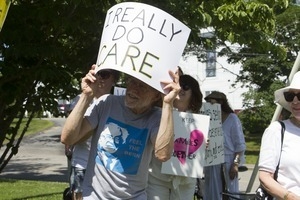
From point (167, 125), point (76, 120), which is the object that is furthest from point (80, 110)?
point (167, 125)

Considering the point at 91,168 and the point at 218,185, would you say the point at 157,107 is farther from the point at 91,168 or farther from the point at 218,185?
the point at 218,185

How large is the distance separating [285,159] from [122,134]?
0.97 metres

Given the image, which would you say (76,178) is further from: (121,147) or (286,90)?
(286,90)

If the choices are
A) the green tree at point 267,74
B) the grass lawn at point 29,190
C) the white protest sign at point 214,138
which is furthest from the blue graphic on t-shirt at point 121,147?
the green tree at point 267,74

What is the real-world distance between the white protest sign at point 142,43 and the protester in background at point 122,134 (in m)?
0.10

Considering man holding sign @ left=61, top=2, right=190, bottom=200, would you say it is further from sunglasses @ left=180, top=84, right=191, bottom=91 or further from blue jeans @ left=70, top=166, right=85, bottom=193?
blue jeans @ left=70, top=166, right=85, bottom=193

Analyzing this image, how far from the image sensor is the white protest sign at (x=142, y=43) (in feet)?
10.2

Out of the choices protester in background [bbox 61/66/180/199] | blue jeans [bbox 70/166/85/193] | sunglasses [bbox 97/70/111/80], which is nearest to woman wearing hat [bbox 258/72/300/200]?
protester in background [bbox 61/66/180/199]

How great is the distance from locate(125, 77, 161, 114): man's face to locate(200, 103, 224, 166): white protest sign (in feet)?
8.28

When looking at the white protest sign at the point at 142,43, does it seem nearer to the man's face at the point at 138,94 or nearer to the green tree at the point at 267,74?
the man's face at the point at 138,94

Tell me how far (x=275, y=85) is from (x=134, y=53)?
23.5 metres

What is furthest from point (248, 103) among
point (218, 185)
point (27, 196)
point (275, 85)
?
point (218, 185)

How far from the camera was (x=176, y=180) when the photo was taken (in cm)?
446

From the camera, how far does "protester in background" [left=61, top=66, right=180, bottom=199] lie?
3.25 m
